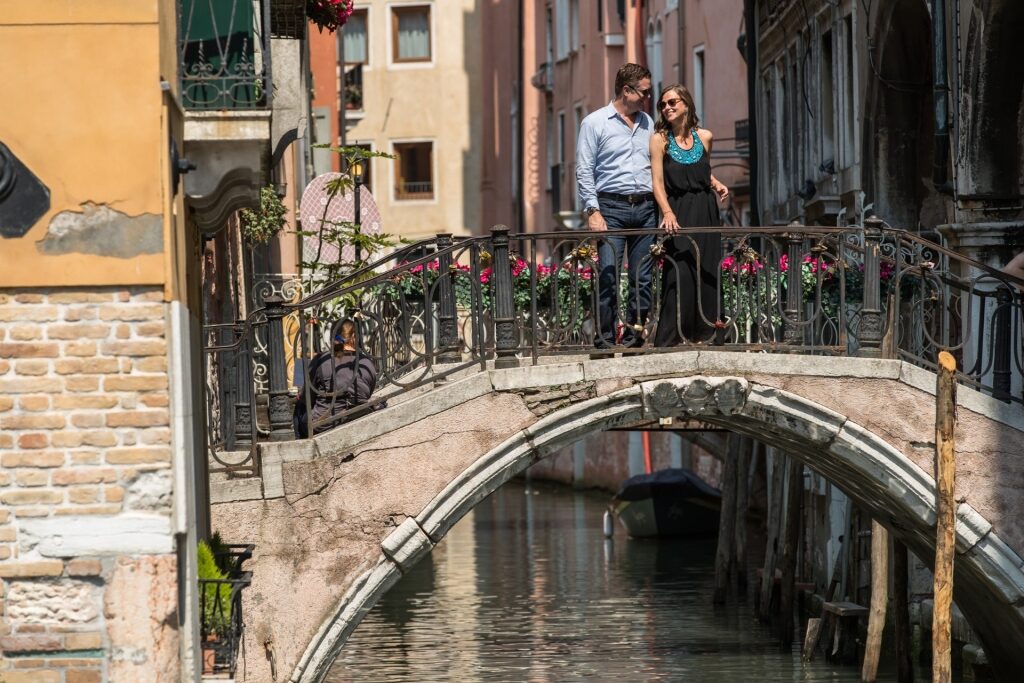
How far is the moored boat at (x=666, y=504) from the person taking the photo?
96.0 ft

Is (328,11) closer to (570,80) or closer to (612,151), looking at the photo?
(612,151)

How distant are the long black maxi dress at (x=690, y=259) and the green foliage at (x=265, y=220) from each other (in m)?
4.66

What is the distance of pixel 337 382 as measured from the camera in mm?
12164

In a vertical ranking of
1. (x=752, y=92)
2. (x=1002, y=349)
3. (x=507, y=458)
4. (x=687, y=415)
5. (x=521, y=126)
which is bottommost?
(x=507, y=458)

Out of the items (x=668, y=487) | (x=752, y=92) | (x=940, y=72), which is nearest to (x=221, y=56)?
(x=940, y=72)

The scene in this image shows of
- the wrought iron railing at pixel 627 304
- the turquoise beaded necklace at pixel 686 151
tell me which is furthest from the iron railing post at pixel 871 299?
the turquoise beaded necklace at pixel 686 151

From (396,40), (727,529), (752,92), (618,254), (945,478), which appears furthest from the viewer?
(396,40)

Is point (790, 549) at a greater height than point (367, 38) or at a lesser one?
lesser

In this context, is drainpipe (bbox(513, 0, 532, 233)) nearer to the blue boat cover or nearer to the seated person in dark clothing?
the blue boat cover

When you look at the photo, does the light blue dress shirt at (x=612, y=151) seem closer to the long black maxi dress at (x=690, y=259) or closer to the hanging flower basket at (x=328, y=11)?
the long black maxi dress at (x=690, y=259)

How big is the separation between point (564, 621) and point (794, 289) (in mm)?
9460

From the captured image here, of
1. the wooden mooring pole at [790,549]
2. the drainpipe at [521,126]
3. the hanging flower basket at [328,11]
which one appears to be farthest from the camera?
the drainpipe at [521,126]

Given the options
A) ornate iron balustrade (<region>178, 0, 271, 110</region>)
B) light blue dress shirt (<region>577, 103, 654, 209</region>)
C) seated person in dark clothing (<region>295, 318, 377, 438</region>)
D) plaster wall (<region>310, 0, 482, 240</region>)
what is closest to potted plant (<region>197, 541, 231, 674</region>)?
seated person in dark clothing (<region>295, 318, 377, 438</region>)

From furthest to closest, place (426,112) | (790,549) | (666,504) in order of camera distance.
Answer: (426,112) → (666,504) → (790,549)
